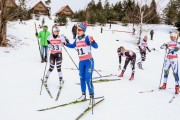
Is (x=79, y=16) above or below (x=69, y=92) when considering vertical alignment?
above

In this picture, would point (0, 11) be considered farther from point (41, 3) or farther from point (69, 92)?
point (41, 3)

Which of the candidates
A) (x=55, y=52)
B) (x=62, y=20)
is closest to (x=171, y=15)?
(x=62, y=20)

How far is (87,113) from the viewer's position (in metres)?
6.20

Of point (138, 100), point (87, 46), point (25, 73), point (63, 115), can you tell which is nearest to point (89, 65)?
point (87, 46)

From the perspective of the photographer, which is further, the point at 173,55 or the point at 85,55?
the point at 173,55

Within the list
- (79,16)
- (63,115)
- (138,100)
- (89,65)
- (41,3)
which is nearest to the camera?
(63,115)

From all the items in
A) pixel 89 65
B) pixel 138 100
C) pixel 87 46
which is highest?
pixel 87 46

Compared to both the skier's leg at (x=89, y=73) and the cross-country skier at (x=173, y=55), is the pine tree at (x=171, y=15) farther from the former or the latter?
the skier's leg at (x=89, y=73)

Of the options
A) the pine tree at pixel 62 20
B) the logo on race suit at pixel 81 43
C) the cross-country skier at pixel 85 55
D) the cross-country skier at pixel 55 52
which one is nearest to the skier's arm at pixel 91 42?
the cross-country skier at pixel 85 55

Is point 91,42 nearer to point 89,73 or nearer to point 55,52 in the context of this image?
point 89,73

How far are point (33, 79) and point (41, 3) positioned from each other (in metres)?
62.1

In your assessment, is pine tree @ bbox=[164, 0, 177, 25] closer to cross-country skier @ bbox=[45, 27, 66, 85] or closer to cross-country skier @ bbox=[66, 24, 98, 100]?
cross-country skier @ bbox=[45, 27, 66, 85]

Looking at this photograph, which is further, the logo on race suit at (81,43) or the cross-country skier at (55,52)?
Answer: the cross-country skier at (55,52)

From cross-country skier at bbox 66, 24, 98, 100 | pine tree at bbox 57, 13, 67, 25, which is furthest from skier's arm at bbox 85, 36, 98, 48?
pine tree at bbox 57, 13, 67, 25
